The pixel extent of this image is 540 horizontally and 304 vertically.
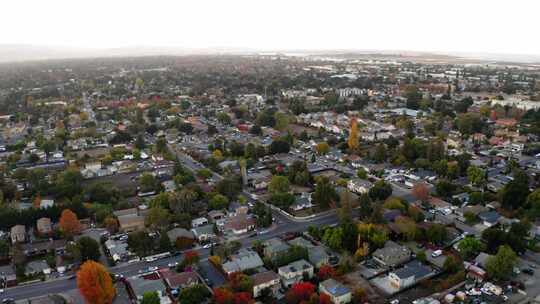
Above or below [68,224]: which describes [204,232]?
below

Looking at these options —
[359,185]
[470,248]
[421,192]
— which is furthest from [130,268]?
[421,192]

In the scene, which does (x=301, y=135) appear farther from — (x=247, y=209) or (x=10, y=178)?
(x=10, y=178)

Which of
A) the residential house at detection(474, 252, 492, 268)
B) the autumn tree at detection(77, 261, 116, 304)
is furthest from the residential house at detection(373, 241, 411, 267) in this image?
the autumn tree at detection(77, 261, 116, 304)

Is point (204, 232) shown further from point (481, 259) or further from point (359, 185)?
point (481, 259)

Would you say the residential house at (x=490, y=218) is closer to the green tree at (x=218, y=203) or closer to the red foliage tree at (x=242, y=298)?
Result: the red foliage tree at (x=242, y=298)

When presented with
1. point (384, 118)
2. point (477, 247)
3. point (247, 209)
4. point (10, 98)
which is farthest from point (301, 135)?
point (10, 98)

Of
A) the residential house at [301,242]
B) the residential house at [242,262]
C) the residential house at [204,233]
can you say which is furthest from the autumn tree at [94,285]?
the residential house at [301,242]

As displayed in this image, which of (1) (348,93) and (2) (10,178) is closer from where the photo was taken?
(2) (10,178)
